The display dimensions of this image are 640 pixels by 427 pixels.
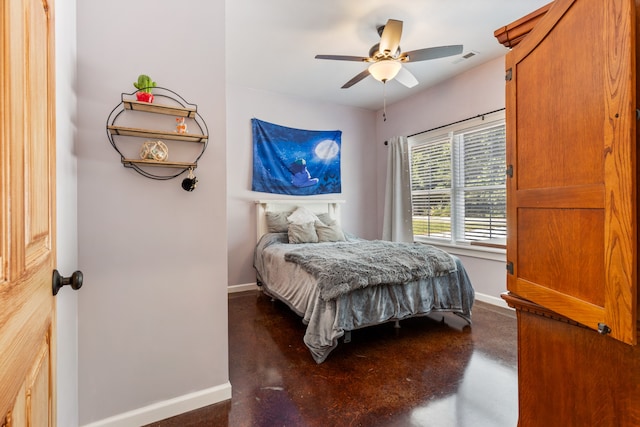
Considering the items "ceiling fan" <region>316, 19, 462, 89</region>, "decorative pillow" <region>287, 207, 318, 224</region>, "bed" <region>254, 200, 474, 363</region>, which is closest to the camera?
"bed" <region>254, 200, 474, 363</region>

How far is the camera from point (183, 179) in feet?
5.21

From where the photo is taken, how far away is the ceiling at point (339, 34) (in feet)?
7.91

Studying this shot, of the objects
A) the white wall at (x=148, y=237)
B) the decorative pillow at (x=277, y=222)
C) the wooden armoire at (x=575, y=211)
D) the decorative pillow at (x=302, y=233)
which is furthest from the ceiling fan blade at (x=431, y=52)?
the decorative pillow at (x=277, y=222)

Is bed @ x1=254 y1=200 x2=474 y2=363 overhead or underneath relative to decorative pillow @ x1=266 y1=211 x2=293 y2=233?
underneath

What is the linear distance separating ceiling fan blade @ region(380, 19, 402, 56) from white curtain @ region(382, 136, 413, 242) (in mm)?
2042

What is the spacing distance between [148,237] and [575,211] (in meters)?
1.77

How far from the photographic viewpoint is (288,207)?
13.8ft

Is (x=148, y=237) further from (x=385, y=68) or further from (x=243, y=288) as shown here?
(x=243, y=288)

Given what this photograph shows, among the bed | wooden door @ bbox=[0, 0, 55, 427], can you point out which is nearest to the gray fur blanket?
the bed

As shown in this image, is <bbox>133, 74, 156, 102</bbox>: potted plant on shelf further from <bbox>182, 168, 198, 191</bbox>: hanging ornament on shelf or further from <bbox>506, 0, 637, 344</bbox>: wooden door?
<bbox>506, 0, 637, 344</bbox>: wooden door

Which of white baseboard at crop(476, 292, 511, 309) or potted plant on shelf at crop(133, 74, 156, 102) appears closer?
potted plant on shelf at crop(133, 74, 156, 102)

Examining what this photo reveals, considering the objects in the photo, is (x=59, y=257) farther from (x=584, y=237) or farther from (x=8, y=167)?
(x=584, y=237)

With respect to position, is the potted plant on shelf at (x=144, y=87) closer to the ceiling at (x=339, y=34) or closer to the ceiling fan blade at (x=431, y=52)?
the ceiling at (x=339, y=34)

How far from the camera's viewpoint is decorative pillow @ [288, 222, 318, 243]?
144 inches
